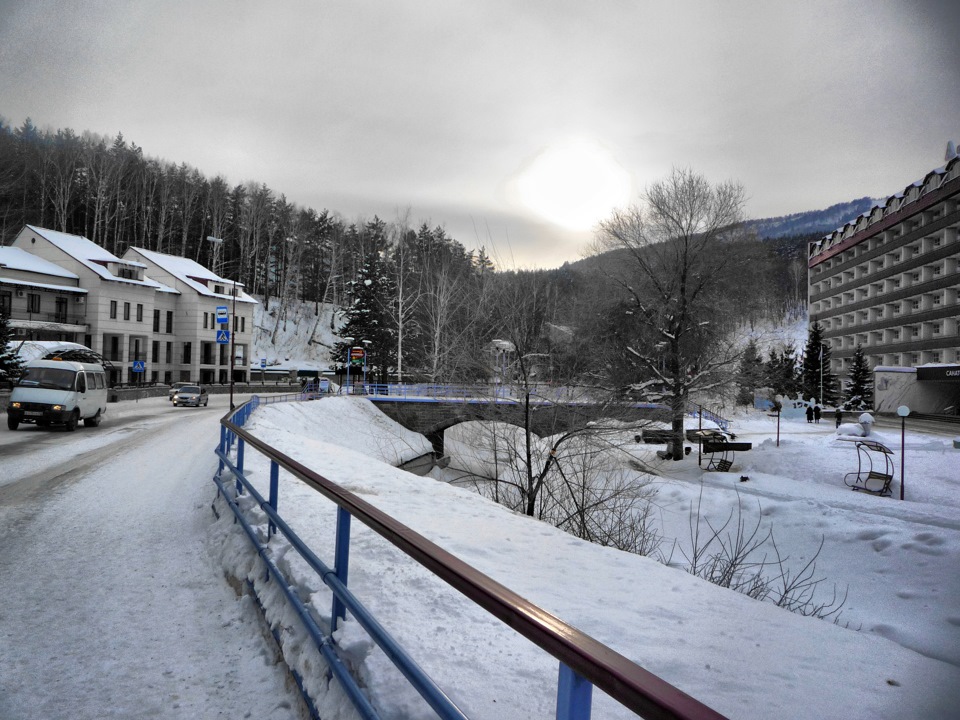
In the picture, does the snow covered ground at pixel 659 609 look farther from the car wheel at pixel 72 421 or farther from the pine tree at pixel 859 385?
the car wheel at pixel 72 421

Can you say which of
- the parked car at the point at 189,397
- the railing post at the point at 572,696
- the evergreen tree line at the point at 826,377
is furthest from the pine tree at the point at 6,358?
the railing post at the point at 572,696

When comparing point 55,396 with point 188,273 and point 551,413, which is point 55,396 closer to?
point 551,413

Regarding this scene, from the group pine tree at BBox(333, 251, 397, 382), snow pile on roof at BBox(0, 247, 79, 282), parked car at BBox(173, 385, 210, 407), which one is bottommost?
parked car at BBox(173, 385, 210, 407)

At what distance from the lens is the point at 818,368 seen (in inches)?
176

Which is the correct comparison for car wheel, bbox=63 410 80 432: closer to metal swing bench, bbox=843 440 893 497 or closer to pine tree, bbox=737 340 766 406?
metal swing bench, bbox=843 440 893 497

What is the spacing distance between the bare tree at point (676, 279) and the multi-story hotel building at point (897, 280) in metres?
18.3

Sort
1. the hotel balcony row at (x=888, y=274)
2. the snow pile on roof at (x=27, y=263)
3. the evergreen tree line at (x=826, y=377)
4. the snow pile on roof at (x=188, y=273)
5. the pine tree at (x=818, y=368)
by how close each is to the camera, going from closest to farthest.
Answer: the hotel balcony row at (x=888, y=274) → the evergreen tree line at (x=826, y=377) → the pine tree at (x=818, y=368) → the snow pile on roof at (x=27, y=263) → the snow pile on roof at (x=188, y=273)

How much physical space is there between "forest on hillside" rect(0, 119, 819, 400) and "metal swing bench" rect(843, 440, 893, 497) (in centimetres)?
307

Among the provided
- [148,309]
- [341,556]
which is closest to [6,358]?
[148,309]

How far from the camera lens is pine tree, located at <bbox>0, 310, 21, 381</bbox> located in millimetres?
23242

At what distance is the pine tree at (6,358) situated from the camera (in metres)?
23.2

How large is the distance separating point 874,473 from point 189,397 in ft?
98.5

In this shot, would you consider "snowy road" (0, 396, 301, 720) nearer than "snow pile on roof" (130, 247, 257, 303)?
Yes

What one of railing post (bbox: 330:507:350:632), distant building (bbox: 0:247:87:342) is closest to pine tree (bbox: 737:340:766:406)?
railing post (bbox: 330:507:350:632)
